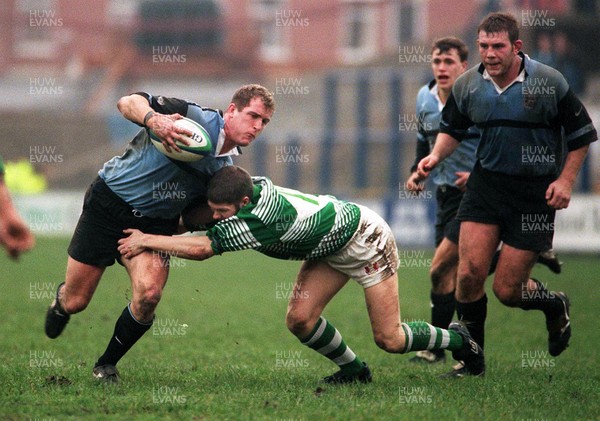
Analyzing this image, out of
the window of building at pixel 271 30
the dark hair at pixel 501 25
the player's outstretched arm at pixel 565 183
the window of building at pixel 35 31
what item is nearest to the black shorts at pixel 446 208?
the player's outstretched arm at pixel 565 183

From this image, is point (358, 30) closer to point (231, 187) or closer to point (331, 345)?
point (331, 345)

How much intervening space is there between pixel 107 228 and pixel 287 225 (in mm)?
1394

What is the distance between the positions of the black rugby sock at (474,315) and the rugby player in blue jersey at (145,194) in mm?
2038

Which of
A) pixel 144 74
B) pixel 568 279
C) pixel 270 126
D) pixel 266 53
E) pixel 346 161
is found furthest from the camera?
pixel 266 53

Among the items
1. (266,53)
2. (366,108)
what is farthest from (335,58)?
(366,108)

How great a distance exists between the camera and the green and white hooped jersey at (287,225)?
5656 mm

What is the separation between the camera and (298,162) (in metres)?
27.4

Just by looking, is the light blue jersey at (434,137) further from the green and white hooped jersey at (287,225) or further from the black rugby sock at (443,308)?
the green and white hooped jersey at (287,225)

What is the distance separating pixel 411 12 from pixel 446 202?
29842mm

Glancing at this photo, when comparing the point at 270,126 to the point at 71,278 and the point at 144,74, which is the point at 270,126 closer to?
the point at 144,74

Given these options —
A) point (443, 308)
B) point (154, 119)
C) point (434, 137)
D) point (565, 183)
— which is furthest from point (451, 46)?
point (154, 119)

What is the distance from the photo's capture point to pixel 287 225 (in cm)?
579

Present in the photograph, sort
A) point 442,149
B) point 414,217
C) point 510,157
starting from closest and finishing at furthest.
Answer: point 510,157 → point 442,149 → point 414,217

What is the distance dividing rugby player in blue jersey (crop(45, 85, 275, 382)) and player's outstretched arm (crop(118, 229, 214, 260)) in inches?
3.3
